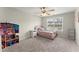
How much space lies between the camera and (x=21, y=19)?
204 centimetres

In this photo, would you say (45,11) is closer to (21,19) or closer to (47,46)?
(21,19)

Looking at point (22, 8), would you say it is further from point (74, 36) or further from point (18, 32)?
point (74, 36)

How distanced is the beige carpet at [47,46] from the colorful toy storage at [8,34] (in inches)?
3.7

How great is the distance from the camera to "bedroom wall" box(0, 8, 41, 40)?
6.24 feet

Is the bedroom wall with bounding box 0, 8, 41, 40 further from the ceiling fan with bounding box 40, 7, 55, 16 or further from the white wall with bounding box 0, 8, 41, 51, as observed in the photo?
the ceiling fan with bounding box 40, 7, 55, 16

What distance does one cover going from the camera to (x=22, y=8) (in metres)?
2.00

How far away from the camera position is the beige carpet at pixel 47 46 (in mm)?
1974

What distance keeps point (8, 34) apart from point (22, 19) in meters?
0.40

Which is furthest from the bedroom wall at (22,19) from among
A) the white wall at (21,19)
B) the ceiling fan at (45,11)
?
the ceiling fan at (45,11)

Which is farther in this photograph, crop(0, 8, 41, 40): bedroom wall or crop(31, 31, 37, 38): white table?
crop(31, 31, 37, 38): white table

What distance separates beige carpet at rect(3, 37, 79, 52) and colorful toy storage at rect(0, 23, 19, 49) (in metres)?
0.09

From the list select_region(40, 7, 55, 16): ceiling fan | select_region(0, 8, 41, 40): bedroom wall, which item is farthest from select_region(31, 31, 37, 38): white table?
select_region(40, 7, 55, 16): ceiling fan

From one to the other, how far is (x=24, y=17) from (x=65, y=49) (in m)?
1.02

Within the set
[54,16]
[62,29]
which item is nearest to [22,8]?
[54,16]
